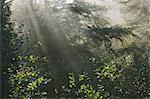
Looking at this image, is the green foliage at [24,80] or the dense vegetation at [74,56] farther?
the dense vegetation at [74,56]

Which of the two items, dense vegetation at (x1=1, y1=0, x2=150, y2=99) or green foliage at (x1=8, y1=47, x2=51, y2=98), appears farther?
dense vegetation at (x1=1, y1=0, x2=150, y2=99)

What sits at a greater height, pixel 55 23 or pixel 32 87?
pixel 55 23

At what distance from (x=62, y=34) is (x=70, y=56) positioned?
1.78ft

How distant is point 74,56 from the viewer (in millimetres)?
8047

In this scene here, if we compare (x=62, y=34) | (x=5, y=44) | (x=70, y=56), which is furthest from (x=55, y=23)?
(x=5, y=44)

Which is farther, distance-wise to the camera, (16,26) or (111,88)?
(16,26)

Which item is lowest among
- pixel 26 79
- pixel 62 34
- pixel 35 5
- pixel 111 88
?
pixel 111 88

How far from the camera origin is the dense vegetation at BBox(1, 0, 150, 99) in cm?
702

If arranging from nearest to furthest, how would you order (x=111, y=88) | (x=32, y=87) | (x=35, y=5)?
(x=32, y=87) < (x=111, y=88) < (x=35, y=5)

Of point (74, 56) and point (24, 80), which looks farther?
point (74, 56)

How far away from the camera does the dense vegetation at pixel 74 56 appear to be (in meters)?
7.02

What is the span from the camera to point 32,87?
22.3 ft

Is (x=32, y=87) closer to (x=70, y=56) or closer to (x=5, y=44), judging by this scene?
(x=5, y=44)

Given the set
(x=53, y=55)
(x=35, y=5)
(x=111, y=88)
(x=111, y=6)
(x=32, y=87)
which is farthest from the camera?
(x=111, y=6)
